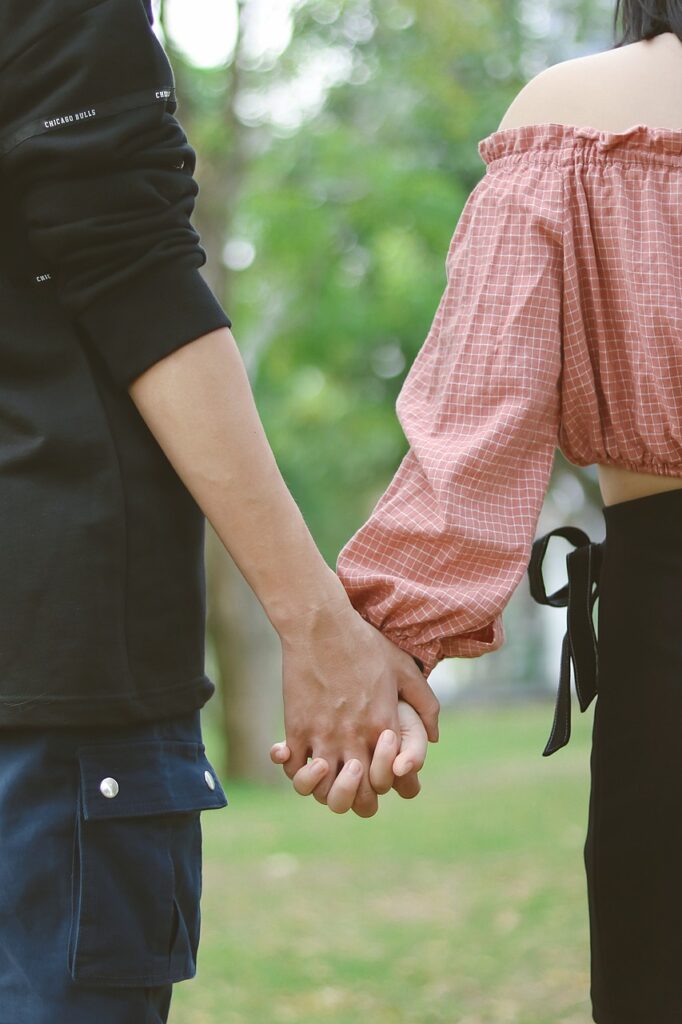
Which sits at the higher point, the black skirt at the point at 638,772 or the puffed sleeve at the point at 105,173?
the puffed sleeve at the point at 105,173

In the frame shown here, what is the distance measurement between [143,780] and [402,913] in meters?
4.74

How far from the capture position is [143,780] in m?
1.50

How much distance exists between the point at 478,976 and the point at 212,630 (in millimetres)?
8255

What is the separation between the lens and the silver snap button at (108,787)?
57.5 inches

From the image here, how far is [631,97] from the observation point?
6.03 feet

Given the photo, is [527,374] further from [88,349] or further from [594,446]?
[88,349]

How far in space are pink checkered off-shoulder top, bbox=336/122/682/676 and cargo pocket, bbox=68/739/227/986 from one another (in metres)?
0.48

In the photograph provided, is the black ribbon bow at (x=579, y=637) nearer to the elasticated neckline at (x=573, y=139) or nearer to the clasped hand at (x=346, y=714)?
the clasped hand at (x=346, y=714)

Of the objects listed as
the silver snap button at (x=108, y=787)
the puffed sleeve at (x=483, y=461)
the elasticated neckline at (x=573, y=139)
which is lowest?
the silver snap button at (x=108, y=787)

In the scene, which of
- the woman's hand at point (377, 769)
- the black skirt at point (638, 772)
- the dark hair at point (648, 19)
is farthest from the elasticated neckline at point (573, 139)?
the woman's hand at point (377, 769)

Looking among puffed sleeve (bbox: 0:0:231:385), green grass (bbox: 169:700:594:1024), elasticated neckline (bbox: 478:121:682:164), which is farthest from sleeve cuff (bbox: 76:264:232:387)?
green grass (bbox: 169:700:594:1024)

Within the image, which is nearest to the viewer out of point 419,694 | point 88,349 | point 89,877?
point 89,877

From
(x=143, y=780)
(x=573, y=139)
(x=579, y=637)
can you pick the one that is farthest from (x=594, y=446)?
(x=143, y=780)

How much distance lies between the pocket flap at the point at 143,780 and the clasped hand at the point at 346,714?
222mm
